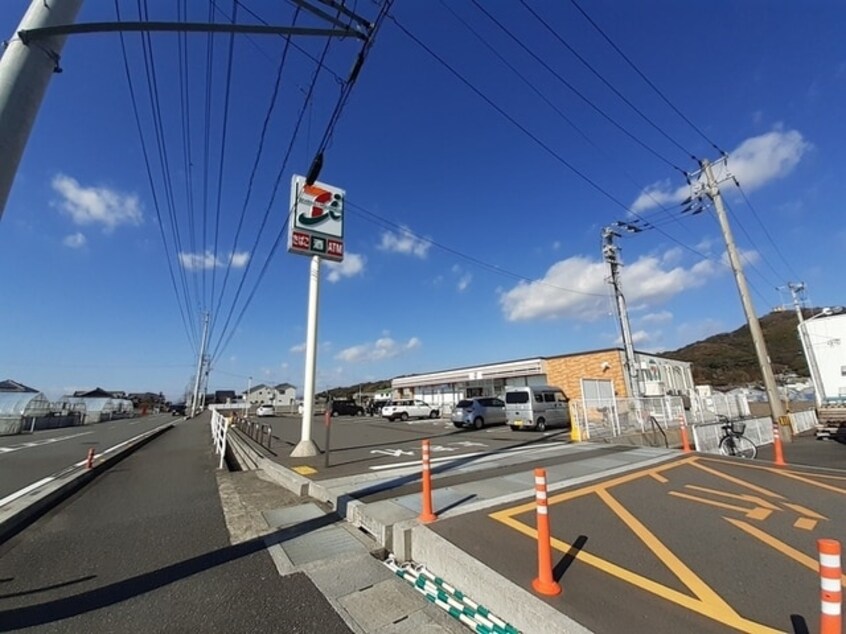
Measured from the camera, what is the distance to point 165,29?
12.6 ft

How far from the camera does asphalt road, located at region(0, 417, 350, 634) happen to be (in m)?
3.08

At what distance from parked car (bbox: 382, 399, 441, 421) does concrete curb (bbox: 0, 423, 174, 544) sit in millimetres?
19183

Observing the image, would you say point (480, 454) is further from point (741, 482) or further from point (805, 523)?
point (805, 523)

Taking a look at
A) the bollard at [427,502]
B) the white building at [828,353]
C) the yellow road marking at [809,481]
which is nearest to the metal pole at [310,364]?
Result: the bollard at [427,502]

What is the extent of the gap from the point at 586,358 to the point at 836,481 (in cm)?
1932

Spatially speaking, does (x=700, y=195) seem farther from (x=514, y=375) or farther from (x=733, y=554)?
(x=733, y=554)

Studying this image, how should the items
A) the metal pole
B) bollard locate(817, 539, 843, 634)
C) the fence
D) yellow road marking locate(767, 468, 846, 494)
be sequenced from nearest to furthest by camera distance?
bollard locate(817, 539, 843, 634) < yellow road marking locate(767, 468, 846, 494) < the metal pole < the fence

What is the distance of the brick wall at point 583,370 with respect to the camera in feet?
77.8

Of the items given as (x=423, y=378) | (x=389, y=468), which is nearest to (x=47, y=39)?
(x=389, y=468)

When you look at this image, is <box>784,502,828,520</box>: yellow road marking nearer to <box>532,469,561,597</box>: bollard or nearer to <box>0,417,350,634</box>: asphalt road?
<box>532,469,561,597</box>: bollard

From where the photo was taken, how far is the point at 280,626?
9.78 feet

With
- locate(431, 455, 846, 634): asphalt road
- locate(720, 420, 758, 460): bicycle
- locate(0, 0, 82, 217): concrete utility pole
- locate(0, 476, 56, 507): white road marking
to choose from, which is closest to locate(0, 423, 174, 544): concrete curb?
locate(0, 476, 56, 507): white road marking

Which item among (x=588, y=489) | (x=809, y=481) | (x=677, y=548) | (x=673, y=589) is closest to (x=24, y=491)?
(x=588, y=489)

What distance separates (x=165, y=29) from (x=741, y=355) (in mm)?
96006
